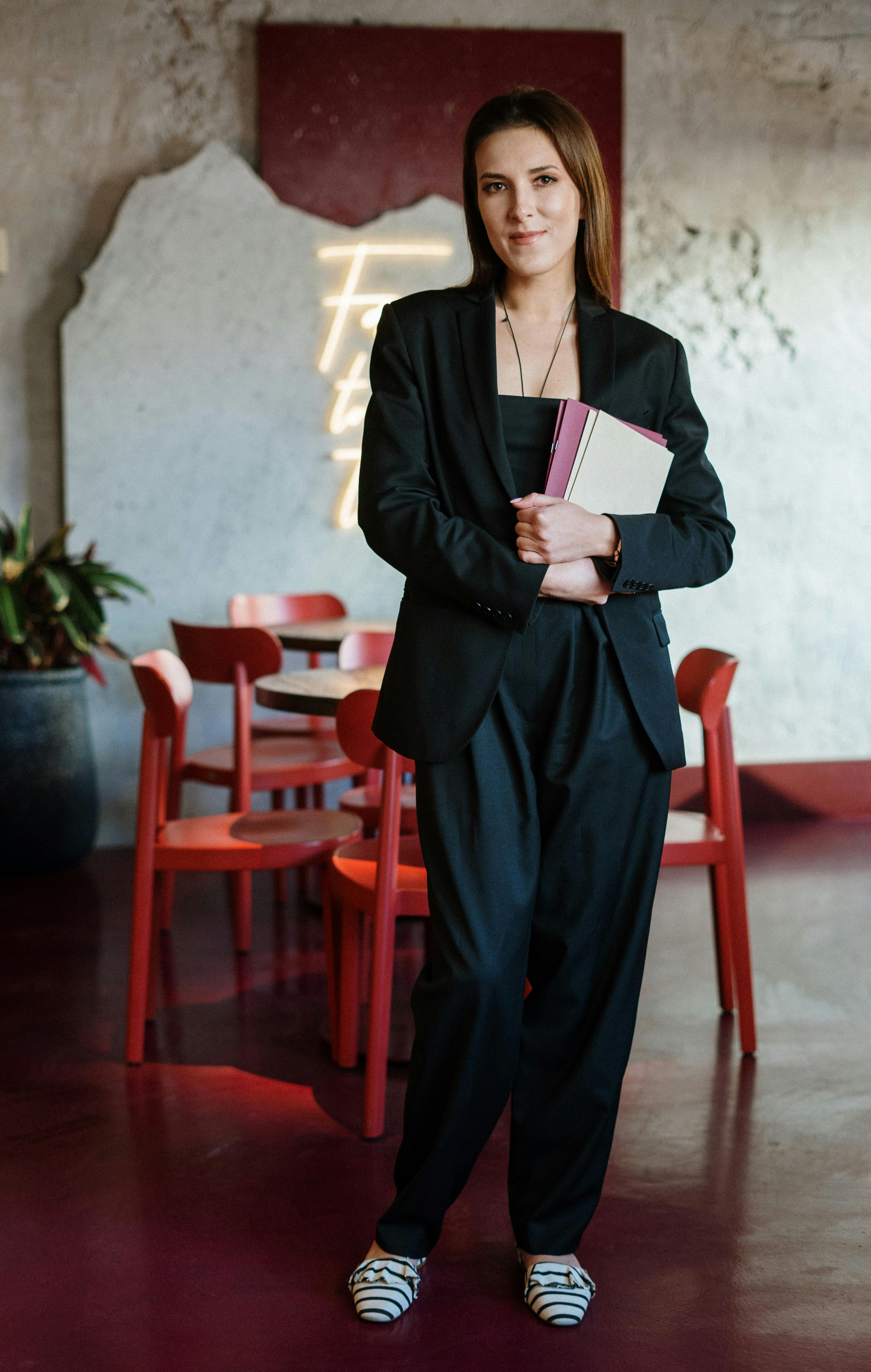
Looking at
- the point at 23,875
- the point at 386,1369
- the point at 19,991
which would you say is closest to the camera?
the point at 386,1369

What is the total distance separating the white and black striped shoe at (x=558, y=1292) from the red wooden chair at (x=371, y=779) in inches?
48.5

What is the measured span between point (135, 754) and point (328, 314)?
1921mm

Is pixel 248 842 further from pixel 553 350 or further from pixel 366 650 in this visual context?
pixel 553 350

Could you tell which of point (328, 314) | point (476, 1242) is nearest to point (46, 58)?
point (328, 314)

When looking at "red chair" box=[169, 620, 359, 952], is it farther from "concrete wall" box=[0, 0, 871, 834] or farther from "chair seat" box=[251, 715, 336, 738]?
"concrete wall" box=[0, 0, 871, 834]

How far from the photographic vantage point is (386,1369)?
156 cm

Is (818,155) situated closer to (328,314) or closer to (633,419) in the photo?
(328,314)

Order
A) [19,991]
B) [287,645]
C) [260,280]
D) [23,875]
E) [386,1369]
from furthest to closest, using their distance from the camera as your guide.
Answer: [260,280] → [23,875] → [287,645] → [19,991] → [386,1369]

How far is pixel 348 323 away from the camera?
4.59 metres

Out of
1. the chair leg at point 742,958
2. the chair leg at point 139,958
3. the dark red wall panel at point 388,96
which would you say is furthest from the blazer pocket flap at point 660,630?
the dark red wall panel at point 388,96

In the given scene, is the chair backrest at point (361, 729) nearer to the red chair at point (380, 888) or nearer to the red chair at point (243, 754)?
the red chair at point (380, 888)

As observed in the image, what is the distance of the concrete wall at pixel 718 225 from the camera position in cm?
448

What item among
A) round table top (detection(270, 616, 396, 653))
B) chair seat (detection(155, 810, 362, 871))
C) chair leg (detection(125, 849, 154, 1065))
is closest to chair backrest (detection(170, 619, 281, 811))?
round table top (detection(270, 616, 396, 653))

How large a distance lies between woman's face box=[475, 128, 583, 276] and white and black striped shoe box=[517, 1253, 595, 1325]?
1.43 meters
